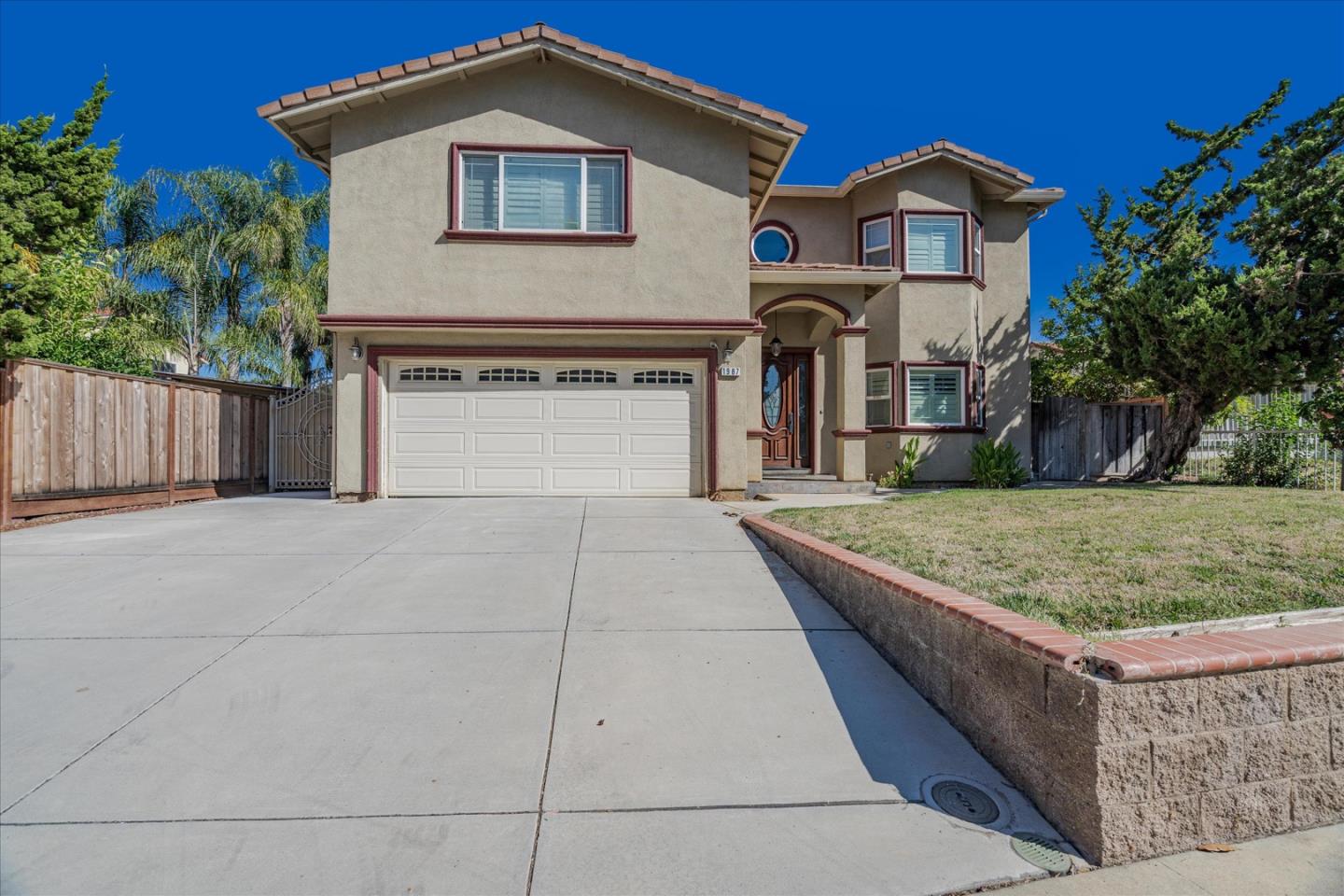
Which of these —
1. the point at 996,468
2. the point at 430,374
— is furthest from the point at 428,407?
the point at 996,468

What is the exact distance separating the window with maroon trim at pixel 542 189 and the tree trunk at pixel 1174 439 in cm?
1153

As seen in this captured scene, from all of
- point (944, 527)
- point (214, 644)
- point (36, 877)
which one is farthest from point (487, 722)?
point (944, 527)

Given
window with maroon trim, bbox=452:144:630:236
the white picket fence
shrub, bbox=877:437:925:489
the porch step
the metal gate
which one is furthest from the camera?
shrub, bbox=877:437:925:489

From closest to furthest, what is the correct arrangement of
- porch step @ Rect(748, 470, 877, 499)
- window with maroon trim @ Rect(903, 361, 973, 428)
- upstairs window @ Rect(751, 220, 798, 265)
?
porch step @ Rect(748, 470, 877, 499) < window with maroon trim @ Rect(903, 361, 973, 428) < upstairs window @ Rect(751, 220, 798, 265)

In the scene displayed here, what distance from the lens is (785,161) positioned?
36.1 ft

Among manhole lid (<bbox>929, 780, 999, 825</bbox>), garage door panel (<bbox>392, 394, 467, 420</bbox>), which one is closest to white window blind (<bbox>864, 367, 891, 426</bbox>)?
garage door panel (<bbox>392, 394, 467, 420</bbox>)

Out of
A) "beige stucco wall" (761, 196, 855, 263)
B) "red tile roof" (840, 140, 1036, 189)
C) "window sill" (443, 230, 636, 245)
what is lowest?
"window sill" (443, 230, 636, 245)

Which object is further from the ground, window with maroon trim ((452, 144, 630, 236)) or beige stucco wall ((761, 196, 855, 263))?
beige stucco wall ((761, 196, 855, 263))

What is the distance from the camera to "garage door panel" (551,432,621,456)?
414 inches

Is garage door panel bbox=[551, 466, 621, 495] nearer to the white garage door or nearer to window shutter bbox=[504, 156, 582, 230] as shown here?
the white garage door

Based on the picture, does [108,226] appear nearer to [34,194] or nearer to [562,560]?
[34,194]

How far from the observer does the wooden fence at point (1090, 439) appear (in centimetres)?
1534

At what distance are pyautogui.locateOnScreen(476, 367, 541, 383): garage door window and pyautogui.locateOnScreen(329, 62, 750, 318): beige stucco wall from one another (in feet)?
2.88

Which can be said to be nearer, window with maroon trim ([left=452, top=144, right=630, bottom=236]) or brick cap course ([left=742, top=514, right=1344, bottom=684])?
brick cap course ([left=742, top=514, right=1344, bottom=684])
